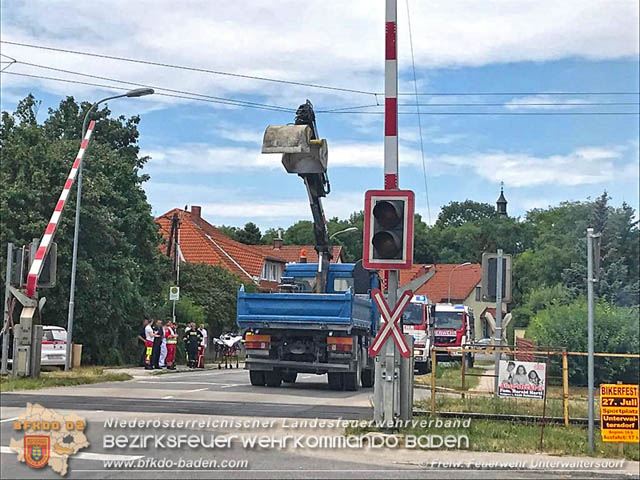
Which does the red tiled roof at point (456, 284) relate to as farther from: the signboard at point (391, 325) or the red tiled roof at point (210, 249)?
the signboard at point (391, 325)

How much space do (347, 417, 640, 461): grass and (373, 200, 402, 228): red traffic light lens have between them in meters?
2.74

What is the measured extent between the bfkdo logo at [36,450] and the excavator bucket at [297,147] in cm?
803

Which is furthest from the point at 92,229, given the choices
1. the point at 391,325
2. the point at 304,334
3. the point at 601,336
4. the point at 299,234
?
the point at 299,234

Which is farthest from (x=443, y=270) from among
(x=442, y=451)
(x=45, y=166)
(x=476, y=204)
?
(x=442, y=451)

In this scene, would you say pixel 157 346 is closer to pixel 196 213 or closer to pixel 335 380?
pixel 335 380

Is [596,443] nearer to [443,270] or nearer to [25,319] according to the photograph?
[25,319]

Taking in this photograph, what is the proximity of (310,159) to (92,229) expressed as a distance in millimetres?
14929

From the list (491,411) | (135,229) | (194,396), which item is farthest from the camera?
(135,229)

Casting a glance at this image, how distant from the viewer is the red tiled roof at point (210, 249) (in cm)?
6038

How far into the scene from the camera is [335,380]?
1991 cm

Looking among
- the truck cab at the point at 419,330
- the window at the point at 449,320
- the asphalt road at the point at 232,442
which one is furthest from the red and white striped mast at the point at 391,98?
the window at the point at 449,320

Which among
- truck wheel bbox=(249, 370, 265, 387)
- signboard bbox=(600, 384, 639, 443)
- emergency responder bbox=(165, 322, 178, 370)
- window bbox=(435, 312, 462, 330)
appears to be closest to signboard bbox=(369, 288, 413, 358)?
signboard bbox=(600, 384, 639, 443)

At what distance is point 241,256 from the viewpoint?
67125 mm

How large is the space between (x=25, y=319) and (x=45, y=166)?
12780 millimetres
